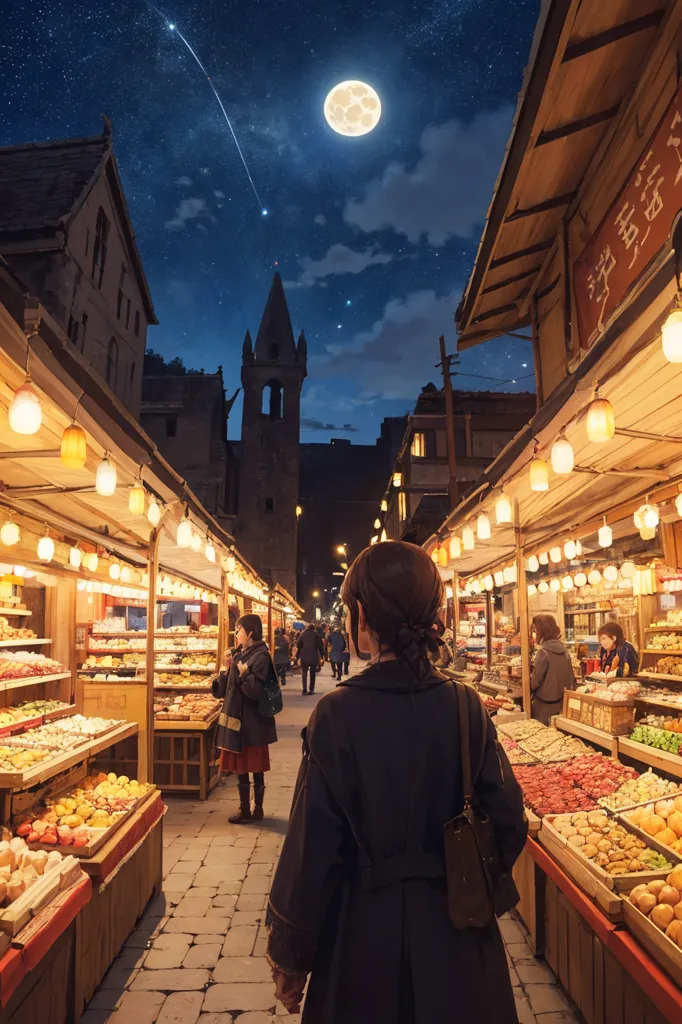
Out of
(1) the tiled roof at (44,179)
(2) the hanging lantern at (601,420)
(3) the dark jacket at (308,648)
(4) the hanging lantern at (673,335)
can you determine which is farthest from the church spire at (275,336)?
(4) the hanging lantern at (673,335)

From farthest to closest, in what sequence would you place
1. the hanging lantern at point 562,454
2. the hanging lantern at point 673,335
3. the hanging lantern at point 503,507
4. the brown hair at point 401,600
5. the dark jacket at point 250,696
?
the dark jacket at point 250,696 → the hanging lantern at point 503,507 → the hanging lantern at point 562,454 → the hanging lantern at point 673,335 → the brown hair at point 401,600

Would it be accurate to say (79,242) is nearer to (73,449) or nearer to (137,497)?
(137,497)

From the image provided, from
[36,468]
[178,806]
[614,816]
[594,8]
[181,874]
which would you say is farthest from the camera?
[178,806]

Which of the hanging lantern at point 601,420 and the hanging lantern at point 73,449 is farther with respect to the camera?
the hanging lantern at point 73,449

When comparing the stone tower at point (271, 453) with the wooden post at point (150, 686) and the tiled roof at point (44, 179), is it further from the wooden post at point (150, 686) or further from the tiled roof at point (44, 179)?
the wooden post at point (150, 686)

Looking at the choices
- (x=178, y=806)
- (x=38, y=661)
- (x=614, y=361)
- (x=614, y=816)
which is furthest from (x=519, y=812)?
(x=38, y=661)

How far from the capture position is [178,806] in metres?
8.64

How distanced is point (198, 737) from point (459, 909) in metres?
7.85

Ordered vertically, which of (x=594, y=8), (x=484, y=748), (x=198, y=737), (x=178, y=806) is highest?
(x=594, y=8)

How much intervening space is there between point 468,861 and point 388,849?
0.83 feet

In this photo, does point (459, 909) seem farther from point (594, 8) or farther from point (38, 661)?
point (38, 661)

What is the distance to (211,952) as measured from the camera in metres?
4.75

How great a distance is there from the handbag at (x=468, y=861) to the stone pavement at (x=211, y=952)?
276 cm

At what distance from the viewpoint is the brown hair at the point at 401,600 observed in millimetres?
2131
